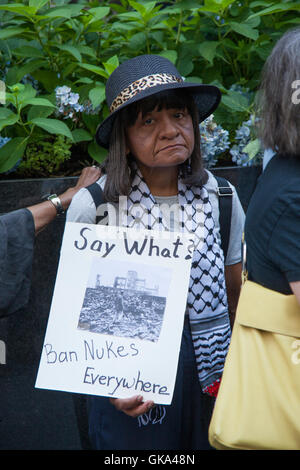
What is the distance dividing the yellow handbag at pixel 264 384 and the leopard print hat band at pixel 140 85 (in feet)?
2.62

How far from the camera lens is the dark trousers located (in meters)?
2.09

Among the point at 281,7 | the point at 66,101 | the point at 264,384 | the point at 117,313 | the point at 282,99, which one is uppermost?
the point at 281,7

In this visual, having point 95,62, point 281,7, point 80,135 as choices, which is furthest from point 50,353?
point 281,7

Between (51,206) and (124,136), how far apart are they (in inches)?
15.8

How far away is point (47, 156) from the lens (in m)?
2.60

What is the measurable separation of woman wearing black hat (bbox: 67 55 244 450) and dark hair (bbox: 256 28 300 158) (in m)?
0.41

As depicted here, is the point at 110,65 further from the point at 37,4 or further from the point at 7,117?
the point at 7,117

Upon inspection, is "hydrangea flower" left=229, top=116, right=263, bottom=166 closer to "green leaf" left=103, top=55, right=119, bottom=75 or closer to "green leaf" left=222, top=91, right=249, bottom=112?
"green leaf" left=222, top=91, right=249, bottom=112

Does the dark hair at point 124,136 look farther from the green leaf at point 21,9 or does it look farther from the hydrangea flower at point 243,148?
the green leaf at point 21,9

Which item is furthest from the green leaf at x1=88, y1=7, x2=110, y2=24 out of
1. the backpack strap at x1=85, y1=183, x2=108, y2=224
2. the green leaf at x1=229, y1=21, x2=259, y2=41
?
the backpack strap at x1=85, y1=183, x2=108, y2=224

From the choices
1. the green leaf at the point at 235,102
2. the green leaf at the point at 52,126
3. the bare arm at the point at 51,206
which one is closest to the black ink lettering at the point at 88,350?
the bare arm at the point at 51,206

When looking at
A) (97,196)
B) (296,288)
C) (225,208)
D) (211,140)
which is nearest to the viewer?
(296,288)

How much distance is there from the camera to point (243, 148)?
8.77ft

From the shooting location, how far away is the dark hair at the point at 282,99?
1539 millimetres
